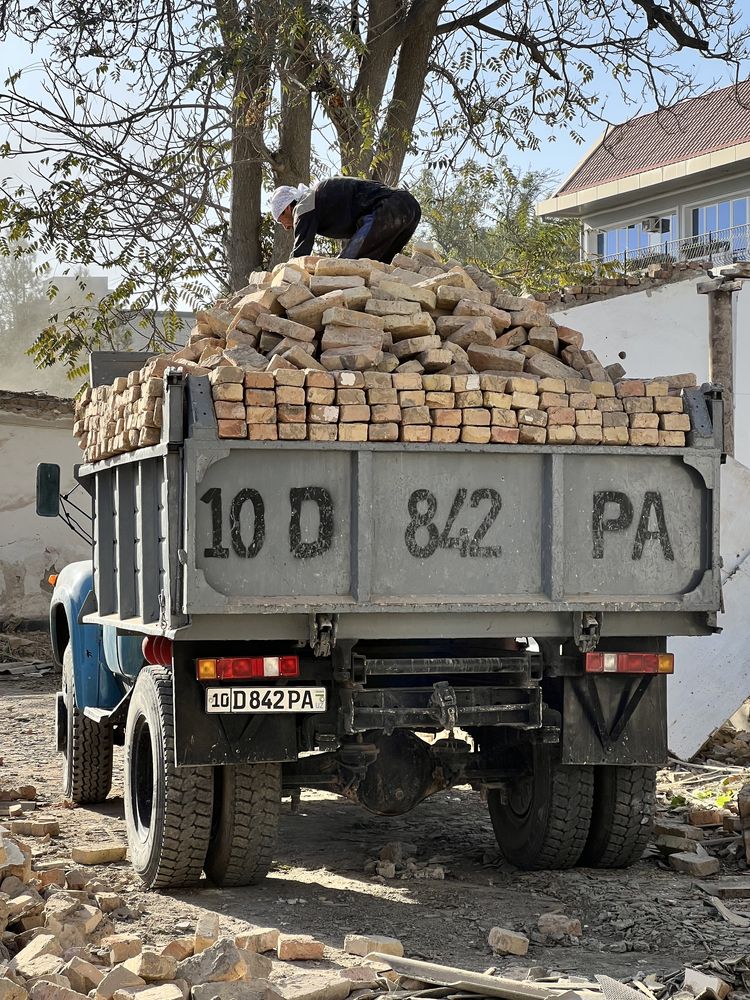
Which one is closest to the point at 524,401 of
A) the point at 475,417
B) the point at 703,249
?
the point at 475,417

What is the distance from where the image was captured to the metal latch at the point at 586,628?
5289mm

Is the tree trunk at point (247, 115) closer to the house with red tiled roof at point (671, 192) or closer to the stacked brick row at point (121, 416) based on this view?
the stacked brick row at point (121, 416)

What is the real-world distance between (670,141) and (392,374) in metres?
33.4

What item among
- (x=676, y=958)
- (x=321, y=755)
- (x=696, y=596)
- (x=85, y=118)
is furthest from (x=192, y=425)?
(x=85, y=118)

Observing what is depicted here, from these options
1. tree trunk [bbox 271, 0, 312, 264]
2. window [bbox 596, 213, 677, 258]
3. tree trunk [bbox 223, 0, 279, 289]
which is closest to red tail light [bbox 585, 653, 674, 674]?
tree trunk [bbox 271, 0, 312, 264]

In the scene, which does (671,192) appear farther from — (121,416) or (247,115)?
(121,416)

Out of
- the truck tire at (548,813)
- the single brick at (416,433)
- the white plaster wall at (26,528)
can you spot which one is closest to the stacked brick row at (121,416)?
the single brick at (416,433)

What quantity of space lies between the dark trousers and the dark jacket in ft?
0.26

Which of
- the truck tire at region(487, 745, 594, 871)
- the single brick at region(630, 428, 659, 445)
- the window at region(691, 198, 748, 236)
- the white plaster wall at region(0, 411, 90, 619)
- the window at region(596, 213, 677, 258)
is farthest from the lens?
the window at region(596, 213, 677, 258)

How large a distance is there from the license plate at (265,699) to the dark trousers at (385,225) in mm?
3346

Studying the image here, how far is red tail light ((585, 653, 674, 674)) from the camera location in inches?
214

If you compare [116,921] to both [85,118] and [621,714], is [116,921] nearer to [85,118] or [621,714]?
[621,714]

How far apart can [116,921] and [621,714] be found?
2.30 meters

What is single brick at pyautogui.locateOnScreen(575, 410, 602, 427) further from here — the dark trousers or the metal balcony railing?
the metal balcony railing
